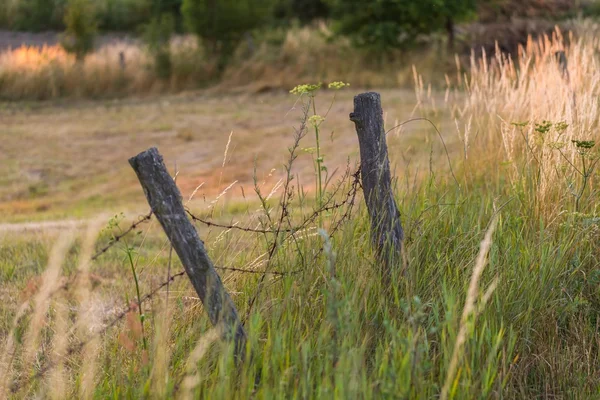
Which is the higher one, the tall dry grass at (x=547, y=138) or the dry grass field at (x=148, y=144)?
the tall dry grass at (x=547, y=138)

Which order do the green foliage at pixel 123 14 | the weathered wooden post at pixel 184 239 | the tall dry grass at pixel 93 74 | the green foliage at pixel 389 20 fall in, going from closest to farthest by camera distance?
the weathered wooden post at pixel 184 239 < the green foliage at pixel 389 20 < the tall dry grass at pixel 93 74 < the green foliage at pixel 123 14

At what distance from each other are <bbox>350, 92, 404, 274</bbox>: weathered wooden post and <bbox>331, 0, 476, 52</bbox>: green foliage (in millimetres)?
12922

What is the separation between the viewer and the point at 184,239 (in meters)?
2.79

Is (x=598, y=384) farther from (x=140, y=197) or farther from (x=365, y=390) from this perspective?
(x=140, y=197)

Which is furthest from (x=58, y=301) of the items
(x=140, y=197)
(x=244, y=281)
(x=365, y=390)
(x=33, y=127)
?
(x=33, y=127)

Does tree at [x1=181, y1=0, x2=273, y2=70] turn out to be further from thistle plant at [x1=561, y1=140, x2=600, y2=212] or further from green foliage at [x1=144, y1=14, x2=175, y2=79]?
thistle plant at [x1=561, y1=140, x2=600, y2=212]

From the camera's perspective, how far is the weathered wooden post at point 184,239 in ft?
8.87

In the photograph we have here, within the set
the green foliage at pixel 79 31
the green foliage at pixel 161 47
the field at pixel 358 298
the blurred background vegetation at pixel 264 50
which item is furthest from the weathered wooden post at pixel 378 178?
the green foliage at pixel 79 31

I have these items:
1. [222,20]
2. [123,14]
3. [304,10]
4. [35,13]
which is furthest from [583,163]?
[123,14]

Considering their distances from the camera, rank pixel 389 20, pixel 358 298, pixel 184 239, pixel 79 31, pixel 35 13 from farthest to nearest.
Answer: pixel 35 13, pixel 79 31, pixel 389 20, pixel 358 298, pixel 184 239

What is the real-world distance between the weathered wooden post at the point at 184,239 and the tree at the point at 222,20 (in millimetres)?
15586

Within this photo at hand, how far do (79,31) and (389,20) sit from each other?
7534 mm

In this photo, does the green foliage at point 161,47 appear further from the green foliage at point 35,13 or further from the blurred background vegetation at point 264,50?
the green foliage at point 35,13

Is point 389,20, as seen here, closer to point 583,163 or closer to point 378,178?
point 583,163
